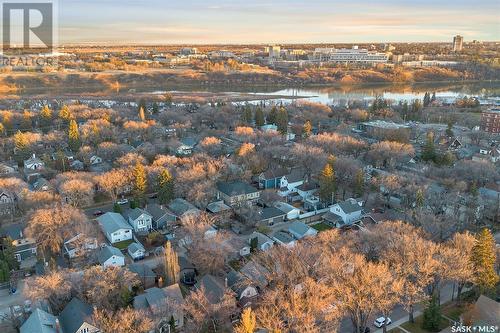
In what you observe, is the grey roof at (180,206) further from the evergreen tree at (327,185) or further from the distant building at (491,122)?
the distant building at (491,122)

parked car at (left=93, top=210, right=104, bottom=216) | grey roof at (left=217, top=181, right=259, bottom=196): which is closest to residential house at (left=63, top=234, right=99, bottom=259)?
parked car at (left=93, top=210, right=104, bottom=216)

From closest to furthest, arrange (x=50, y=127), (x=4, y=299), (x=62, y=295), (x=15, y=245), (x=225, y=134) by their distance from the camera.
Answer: (x=62, y=295), (x=4, y=299), (x=15, y=245), (x=225, y=134), (x=50, y=127)

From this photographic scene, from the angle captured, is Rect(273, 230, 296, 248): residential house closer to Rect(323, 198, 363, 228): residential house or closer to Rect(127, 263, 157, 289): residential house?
Rect(323, 198, 363, 228): residential house

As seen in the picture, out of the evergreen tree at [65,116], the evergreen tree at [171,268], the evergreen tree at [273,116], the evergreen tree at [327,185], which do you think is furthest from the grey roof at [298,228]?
the evergreen tree at [65,116]

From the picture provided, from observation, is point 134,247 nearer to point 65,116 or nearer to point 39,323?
point 39,323

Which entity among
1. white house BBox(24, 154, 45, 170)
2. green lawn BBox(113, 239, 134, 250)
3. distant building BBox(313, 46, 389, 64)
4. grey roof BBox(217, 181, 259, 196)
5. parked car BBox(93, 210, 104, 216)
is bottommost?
green lawn BBox(113, 239, 134, 250)

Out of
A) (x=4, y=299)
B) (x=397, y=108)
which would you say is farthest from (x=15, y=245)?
(x=397, y=108)

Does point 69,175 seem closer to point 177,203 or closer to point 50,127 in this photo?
point 177,203
